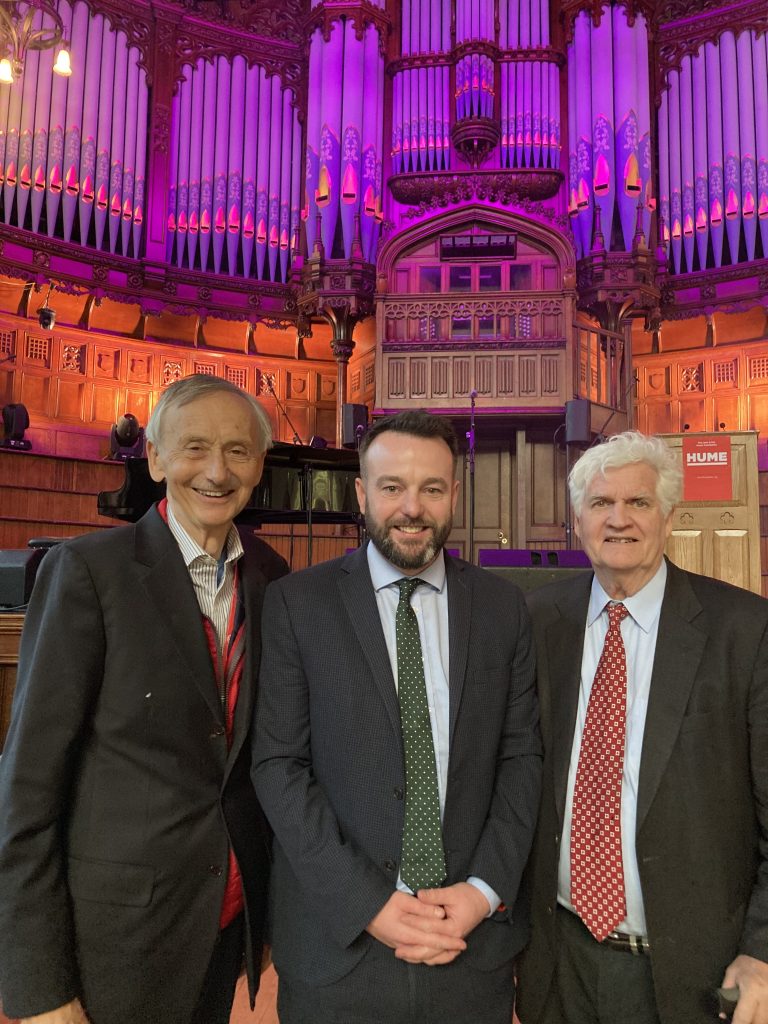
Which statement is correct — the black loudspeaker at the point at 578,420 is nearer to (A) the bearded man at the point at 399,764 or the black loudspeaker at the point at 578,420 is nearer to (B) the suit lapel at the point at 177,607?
(A) the bearded man at the point at 399,764

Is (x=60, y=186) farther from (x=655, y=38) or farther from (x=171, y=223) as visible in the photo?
(x=655, y=38)

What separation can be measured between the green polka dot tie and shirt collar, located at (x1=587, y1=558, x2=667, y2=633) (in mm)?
478

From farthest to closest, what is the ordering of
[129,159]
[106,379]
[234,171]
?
[234,171] → [106,379] → [129,159]

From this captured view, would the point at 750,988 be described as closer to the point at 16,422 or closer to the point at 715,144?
the point at 16,422

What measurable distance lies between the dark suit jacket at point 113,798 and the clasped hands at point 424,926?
326 millimetres

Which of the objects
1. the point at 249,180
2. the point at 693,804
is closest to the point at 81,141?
the point at 249,180

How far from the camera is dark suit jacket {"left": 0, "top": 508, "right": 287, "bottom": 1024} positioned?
4.53 ft

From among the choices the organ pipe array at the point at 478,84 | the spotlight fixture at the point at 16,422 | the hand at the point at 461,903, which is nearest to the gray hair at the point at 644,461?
the hand at the point at 461,903

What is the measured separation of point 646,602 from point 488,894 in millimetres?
720

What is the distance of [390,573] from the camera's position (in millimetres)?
1699

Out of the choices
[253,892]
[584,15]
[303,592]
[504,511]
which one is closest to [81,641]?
[303,592]

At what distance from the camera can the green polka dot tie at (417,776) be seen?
1511mm

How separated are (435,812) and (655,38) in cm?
1050

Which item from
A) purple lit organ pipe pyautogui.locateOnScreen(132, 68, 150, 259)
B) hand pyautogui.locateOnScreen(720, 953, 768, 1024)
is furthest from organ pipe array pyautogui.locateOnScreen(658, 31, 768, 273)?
hand pyautogui.locateOnScreen(720, 953, 768, 1024)
